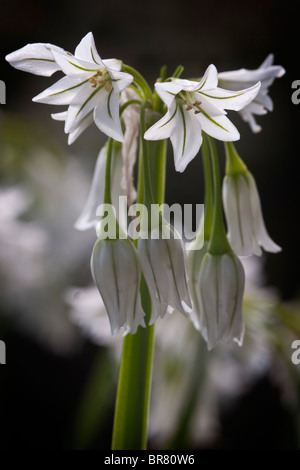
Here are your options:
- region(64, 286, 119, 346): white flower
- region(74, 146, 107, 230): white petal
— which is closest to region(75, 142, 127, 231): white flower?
region(74, 146, 107, 230): white petal

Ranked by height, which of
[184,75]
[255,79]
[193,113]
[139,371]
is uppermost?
[184,75]

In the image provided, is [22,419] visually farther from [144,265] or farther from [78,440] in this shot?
[144,265]

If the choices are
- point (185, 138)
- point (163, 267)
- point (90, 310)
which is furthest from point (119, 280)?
point (90, 310)

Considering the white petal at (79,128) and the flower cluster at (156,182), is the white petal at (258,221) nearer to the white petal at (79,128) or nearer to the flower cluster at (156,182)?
the flower cluster at (156,182)

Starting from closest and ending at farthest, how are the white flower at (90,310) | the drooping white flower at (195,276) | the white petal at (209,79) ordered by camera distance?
the white petal at (209,79) < the drooping white flower at (195,276) < the white flower at (90,310)

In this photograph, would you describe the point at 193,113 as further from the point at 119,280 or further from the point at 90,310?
the point at 90,310

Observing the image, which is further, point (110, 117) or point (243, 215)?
point (243, 215)

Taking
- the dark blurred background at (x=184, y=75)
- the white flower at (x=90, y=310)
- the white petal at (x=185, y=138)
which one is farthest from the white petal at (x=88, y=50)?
the dark blurred background at (x=184, y=75)
